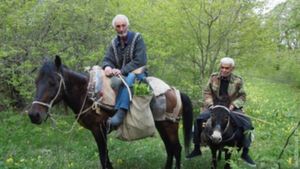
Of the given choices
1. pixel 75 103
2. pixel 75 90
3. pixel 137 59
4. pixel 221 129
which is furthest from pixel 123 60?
pixel 221 129

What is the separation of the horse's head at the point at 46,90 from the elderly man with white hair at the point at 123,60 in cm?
80

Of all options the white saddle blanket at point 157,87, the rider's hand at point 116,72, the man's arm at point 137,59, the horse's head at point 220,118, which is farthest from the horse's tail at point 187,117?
the rider's hand at point 116,72

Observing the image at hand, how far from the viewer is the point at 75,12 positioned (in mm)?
10016

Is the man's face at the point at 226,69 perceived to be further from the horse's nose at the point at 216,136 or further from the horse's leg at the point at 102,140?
the horse's leg at the point at 102,140

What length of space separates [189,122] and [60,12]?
13.8 ft

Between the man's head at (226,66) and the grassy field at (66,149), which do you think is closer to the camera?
the man's head at (226,66)

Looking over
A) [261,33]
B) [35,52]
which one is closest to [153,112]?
[35,52]

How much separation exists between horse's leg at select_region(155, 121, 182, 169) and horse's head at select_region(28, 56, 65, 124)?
1.85m

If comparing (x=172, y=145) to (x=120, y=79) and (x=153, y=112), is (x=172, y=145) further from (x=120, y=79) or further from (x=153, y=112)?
(x=120, y=79)

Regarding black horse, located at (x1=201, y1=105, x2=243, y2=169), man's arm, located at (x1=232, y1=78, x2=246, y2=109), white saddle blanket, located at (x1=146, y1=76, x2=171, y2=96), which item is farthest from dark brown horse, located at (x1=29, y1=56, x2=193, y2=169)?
man's arm, located at (x1=232, y1=78, x2=246, y2=109)

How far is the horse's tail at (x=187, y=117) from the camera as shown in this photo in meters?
7.47

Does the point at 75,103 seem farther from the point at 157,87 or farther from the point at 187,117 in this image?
the point at 187,117

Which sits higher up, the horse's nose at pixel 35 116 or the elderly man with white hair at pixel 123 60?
the elderly man with white hair at pixel 123 60

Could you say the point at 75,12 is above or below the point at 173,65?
above
